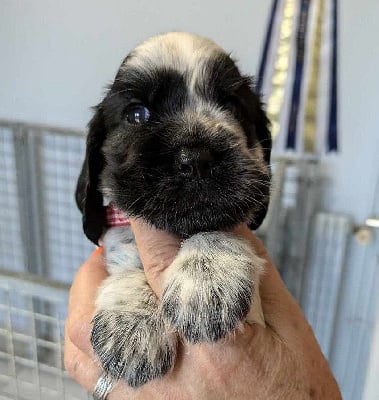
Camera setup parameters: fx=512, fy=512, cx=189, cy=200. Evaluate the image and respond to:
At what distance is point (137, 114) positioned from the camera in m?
1.08

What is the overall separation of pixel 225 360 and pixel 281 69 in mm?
1249

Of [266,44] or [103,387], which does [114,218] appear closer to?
[103,387]

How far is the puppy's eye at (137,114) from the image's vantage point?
107cm

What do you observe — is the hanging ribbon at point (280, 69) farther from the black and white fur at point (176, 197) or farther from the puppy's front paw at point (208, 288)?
Answer: the puppy's front paw at point (208, 288)

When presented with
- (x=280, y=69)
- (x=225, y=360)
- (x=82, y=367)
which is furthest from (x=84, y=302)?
(x=280, y=69)

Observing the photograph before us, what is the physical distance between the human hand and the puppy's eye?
22cm

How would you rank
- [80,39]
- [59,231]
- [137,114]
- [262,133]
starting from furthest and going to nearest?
[59,231], [80,39], [262,133], [137,114]

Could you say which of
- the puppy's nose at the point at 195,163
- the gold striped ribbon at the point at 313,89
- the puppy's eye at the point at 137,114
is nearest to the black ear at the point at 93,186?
the puppy's eye at the point at 137,114

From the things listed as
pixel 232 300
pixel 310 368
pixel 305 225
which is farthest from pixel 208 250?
pixel 305 225

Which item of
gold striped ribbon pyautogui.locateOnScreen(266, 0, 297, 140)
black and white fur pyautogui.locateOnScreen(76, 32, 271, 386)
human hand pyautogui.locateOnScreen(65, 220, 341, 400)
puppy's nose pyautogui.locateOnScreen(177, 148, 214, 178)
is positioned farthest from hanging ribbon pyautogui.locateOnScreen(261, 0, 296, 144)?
puppy's nose pyautogui.locateOnScreen(177, 148, 214, 178)

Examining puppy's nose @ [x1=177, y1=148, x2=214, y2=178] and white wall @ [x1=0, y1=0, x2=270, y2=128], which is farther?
white wall @ [x1=0, y1=0, x2=270, y2=128]

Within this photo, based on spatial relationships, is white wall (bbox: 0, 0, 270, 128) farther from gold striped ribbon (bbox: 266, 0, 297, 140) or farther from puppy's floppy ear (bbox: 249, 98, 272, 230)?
puppy's floppy ear (bbox: 249, 98, 272, 230)

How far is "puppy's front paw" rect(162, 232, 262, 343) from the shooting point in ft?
2.74

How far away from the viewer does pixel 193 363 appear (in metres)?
0.94
